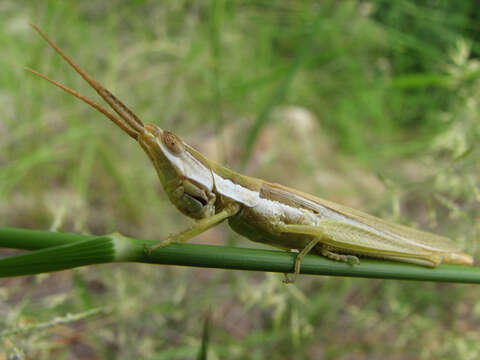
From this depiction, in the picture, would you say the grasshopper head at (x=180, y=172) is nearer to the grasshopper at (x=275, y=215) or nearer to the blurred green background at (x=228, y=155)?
the grasshopper at (x=275, y=215)

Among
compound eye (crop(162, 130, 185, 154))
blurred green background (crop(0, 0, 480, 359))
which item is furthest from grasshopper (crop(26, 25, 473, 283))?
blurred green background (crop(0, 0, 480, 359))

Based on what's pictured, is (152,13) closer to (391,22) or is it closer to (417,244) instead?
(391,22)

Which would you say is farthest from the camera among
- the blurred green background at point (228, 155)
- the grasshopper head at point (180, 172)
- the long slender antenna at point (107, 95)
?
the blurred green background at point (228, 155)

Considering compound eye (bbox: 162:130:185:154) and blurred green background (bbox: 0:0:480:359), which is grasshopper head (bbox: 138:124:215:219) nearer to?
compound eye (bbox: 162:130:185:154)

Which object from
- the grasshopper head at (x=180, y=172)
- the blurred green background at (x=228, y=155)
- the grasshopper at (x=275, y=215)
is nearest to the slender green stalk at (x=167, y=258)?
the grasshopper at (x=275, y=215)

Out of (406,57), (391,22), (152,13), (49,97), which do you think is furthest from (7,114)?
(406,57)
